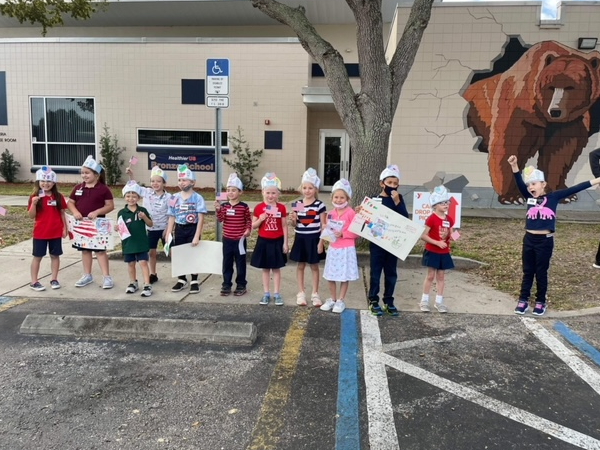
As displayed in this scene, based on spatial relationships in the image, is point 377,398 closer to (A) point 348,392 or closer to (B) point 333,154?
(A) point 348,392

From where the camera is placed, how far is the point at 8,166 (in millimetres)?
18078

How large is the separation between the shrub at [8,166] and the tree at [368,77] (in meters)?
15.3

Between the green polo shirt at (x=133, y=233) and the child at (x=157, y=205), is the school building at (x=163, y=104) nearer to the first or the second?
the child at (x=157, y=205)

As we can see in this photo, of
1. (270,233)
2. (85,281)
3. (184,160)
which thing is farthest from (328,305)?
(184,160)

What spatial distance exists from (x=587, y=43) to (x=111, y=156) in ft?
53.1

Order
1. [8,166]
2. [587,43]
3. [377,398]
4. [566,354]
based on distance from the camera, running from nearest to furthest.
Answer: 1. [377,398]
2. [566,354]
3. [587,43]
4. [8,166]

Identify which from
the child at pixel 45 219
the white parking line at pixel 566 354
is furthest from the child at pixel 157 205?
the white parking line at pixel 566 354

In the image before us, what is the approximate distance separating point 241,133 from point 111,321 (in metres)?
14.1

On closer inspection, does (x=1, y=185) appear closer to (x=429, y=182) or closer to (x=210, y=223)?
(x=210, y=223)

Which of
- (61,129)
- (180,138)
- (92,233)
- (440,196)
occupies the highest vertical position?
(61,129)

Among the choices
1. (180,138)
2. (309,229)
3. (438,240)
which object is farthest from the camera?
(180,138)

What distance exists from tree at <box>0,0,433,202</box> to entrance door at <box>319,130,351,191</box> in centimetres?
1109

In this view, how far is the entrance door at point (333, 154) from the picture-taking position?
1852 centimetres

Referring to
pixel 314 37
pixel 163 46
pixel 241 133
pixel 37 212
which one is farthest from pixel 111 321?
pixel 163 46
